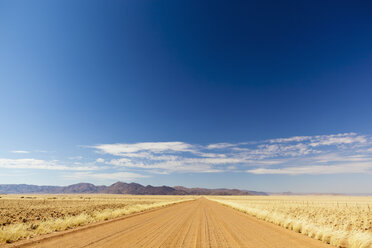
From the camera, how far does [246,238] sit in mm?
10289

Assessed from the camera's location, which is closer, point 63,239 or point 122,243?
point 122,243

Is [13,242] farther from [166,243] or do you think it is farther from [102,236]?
[166,243]

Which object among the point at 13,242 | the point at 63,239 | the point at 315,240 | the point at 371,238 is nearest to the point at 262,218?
the point at 315,240

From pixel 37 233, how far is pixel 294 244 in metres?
11.5

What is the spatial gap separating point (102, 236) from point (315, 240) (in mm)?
9341

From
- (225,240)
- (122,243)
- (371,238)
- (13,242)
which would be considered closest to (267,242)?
(225,240)

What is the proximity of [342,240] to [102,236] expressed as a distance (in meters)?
10.0

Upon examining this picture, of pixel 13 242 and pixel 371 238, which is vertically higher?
pixel 371 238

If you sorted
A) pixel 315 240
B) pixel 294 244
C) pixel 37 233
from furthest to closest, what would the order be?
pixel 37 233 < pixel 315 240 < pixel 294 244

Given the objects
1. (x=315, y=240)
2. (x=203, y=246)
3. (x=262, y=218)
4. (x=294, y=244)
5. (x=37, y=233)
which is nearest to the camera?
(x=203, y=246)

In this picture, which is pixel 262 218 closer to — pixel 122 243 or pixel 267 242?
pixel 267 242

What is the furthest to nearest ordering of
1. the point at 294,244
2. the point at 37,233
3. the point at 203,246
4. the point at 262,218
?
the point at 262,218 → the point at 37,233 → the point at 294,244 → the point at 203,246

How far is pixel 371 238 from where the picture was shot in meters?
8.84

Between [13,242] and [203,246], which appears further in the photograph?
[13,242]
